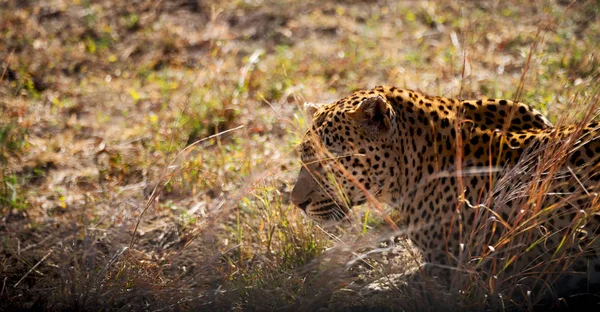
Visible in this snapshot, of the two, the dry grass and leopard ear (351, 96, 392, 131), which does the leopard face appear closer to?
leopard ear (351, 96, 392, 131)

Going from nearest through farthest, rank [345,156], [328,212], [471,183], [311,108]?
[471,183] → [345,156] → [328,212] → [311,108]

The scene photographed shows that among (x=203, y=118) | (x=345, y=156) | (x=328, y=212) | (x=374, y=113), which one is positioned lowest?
(x=203, y=118)

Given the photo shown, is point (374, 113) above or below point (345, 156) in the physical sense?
above

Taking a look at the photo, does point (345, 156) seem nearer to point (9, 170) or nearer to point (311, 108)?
point (311, 108)

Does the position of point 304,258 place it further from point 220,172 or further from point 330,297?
point 220,172

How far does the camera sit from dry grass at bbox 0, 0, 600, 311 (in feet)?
15.4

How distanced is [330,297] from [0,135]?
3859 millimetres

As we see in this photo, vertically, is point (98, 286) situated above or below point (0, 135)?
above

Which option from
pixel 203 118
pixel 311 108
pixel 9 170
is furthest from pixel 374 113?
pixel 9 170

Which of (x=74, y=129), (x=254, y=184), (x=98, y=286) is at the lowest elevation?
(x=74, y=129)

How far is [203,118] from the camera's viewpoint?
7383 millimetres

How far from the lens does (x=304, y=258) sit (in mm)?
4984

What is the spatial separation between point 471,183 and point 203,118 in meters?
3.41

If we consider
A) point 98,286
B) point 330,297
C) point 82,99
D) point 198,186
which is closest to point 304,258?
point 330,297
